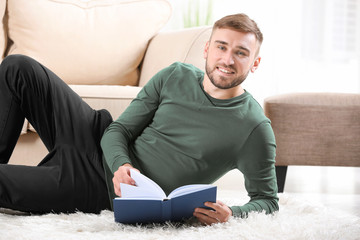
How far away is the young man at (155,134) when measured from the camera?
1249mm

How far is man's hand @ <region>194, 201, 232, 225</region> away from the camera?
112 cm

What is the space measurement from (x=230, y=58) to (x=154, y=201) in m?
0.47

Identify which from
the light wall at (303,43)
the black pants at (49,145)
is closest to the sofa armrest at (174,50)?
the black pants at (49,145)

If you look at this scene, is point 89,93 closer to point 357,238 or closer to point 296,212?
point 296,212

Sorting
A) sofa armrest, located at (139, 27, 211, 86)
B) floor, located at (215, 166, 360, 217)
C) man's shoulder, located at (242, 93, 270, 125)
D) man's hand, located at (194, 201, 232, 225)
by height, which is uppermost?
sofa armrest, located at (139, 27, 211, 86)

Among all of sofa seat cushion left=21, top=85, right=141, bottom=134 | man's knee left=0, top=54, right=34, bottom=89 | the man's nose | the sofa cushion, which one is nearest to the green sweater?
the man's nose

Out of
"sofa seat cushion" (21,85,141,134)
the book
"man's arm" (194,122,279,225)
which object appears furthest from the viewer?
"sofa seat cushion" (21,85,141,134)

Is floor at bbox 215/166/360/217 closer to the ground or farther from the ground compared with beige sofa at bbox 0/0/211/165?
closer to the ground

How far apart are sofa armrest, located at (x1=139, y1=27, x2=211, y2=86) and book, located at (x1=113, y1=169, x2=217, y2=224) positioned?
100 cm

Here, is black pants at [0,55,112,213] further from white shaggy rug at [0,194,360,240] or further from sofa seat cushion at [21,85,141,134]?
sofa seat cushion at [21,85,141,134]

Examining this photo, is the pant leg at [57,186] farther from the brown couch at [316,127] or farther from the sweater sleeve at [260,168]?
the brown couch at [316,127]

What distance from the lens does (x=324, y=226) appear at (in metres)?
1.20

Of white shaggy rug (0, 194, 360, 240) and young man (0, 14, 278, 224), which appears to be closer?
white shaggy rug (0, 194, 360, 240)

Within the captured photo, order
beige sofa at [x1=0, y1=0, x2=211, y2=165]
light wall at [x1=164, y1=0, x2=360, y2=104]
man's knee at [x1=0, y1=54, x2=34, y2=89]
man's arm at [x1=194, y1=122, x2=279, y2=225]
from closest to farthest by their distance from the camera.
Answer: man's arm at [x1=194, y1=122, x2=279, y2=225] → man's knee at [x1=0, y1=54, x2=34, y2=89] → beige sofa at [x1=0, y1=0, x2=211, y2=165] → light wall at [x1=164, y1=0, x2=360, y2=104]
